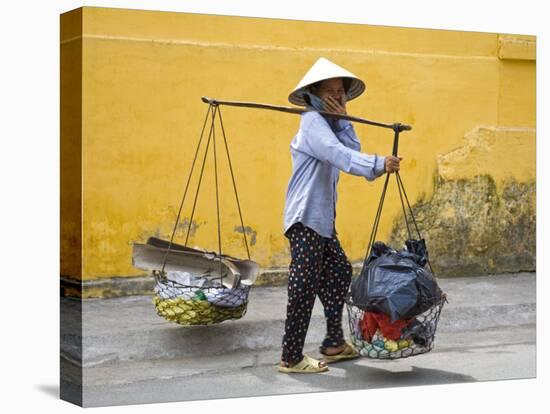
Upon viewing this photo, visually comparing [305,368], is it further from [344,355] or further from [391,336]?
[391,336]

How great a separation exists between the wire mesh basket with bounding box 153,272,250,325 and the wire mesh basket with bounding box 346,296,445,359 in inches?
25.8

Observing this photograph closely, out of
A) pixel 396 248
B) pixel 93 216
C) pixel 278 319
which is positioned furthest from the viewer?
pixel 396 248

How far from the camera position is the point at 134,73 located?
7.18m

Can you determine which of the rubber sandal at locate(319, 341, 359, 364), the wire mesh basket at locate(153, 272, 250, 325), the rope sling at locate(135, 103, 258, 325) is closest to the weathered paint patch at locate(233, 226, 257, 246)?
the rope sling at locate(135, 103, 258, 325)

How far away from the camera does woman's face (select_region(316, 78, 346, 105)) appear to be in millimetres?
7359

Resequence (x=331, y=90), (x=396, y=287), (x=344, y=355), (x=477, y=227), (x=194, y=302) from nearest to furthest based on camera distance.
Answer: (x=396, y=287), (x=194, y=302), (x=331, y=90), (x=344, y=355), (x=477, y=227)

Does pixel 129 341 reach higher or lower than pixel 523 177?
lower

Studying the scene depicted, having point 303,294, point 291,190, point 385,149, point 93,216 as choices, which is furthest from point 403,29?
point 93,216

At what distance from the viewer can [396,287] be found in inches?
275

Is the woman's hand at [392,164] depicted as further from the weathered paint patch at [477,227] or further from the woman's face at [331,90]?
the weathered paint patch at [477,227]

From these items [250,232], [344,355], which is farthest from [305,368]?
[250,232]

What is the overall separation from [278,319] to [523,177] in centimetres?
185

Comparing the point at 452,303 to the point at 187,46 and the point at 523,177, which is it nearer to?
the point at 523,177

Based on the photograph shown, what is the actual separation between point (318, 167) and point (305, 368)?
3.71 ft
